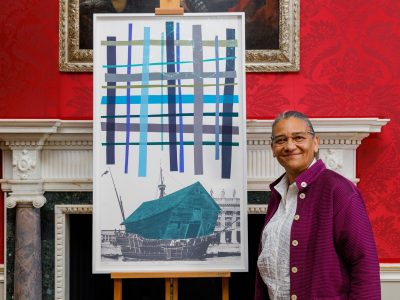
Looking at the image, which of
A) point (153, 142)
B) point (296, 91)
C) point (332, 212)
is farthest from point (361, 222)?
point (296, 91)

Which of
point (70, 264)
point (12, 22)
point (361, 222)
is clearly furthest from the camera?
point (70, 264)

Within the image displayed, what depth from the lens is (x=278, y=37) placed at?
2965mm

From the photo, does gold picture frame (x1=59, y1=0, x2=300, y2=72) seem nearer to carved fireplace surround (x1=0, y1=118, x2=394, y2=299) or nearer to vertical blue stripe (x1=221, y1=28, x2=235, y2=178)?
carved fireplace surround (x1=0, y1=118, x2=394, y2=299)

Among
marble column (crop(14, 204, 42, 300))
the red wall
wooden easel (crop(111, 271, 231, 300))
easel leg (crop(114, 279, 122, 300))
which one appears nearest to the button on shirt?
wooden easel (crop(111, 271, 231, 300))

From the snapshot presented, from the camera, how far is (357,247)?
151 cm

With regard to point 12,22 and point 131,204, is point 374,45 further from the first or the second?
point 12,22

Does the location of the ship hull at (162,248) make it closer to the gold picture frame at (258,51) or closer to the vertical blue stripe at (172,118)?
the vertical blue stripe at (172,118)

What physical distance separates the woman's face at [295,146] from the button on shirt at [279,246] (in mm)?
61

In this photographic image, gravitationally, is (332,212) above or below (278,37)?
below

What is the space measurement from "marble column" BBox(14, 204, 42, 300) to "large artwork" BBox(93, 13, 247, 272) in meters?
0.67

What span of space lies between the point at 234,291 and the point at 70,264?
99cm

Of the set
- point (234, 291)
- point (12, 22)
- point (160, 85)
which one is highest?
point (12, 22)

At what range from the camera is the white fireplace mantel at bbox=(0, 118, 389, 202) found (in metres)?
2.81

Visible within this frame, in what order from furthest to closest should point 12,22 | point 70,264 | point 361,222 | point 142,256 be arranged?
point 70,264, point 12,22, point 142,256, point 361,222
